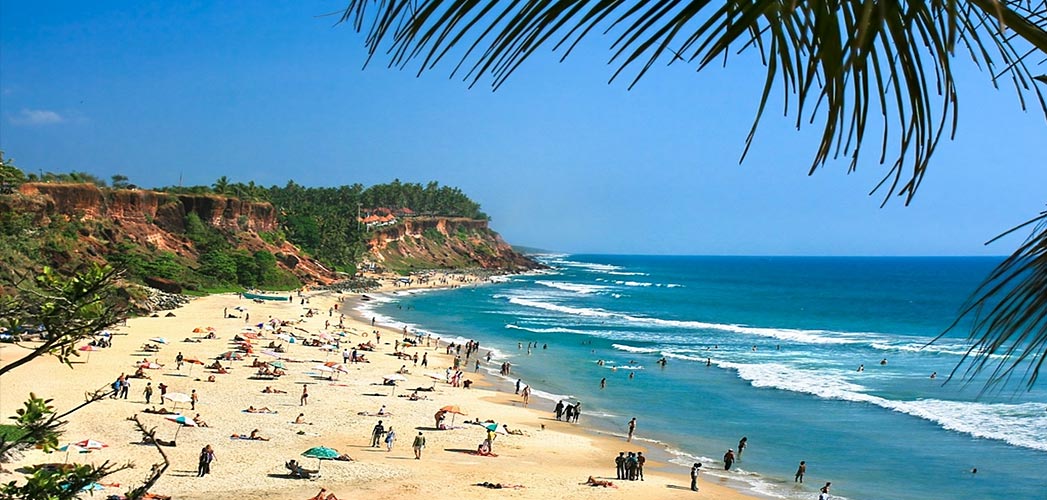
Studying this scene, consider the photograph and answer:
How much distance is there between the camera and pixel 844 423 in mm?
27234

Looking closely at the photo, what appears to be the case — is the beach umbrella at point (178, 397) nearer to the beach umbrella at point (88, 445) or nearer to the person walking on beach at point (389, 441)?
the beach umbrella at point (88, 445)

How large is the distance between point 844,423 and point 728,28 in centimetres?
2906

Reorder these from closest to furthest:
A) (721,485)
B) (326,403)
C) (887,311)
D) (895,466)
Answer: (721,485)
(895,466)
(326,403)
(887,311)

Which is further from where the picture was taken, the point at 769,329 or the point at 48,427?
the point at 769,329

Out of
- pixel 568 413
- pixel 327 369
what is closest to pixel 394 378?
pixel 327 369

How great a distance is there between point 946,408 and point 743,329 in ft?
92.5

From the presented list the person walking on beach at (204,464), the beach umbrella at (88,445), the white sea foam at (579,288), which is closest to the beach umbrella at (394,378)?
the person walking on beach at (204,464)

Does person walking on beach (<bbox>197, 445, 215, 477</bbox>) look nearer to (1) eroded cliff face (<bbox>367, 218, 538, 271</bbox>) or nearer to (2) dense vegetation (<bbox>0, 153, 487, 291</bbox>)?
(2) dense vegetation (<bbox>0, 153, 487, 291</bbox>)

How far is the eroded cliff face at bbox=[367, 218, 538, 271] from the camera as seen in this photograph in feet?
366

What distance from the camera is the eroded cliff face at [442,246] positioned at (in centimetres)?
11162

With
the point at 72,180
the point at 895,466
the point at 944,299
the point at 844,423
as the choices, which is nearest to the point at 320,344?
the point at 844,423

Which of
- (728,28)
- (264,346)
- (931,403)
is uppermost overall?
(728,28)

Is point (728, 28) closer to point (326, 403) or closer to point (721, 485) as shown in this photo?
point (721, 485)

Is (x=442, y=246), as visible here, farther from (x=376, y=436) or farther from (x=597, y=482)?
(x=597, y=482)
